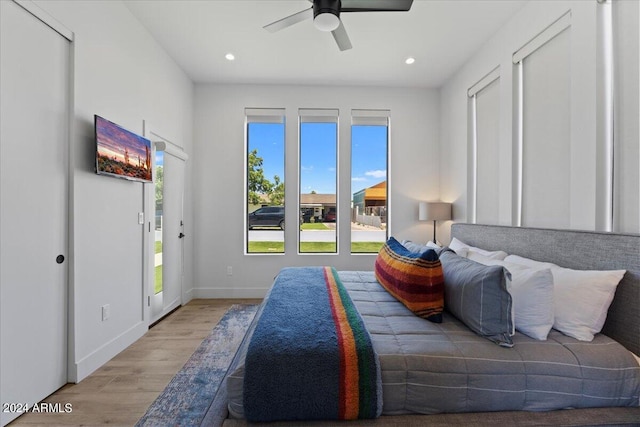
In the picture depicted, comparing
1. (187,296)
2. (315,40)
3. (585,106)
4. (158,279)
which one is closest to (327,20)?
(315,40)

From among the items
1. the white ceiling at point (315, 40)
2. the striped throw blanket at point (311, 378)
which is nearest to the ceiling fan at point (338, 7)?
the white ceiling at point (315, 40)

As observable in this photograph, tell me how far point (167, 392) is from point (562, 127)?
3.37 meters

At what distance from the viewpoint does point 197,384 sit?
75.0 inches

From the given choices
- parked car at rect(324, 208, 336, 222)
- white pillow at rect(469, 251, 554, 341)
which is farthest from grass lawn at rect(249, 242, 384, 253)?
white pillow at rect(469, 251, 554, 341)

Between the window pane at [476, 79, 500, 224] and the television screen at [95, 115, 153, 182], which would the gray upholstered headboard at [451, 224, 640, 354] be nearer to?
the window pane at [476, 79, 500, 224]

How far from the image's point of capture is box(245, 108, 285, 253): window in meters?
4.04

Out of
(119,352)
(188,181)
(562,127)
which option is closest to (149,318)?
(119,352)

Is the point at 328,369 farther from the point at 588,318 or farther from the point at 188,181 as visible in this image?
the point at 188,181

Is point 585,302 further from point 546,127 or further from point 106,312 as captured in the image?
point 106,312

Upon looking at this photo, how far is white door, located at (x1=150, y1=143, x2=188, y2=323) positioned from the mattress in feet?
8.02

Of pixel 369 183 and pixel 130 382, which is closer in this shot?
pixel 130 382

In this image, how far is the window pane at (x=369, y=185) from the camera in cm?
409

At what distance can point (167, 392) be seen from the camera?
1.82 m

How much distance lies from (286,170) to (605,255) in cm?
332
